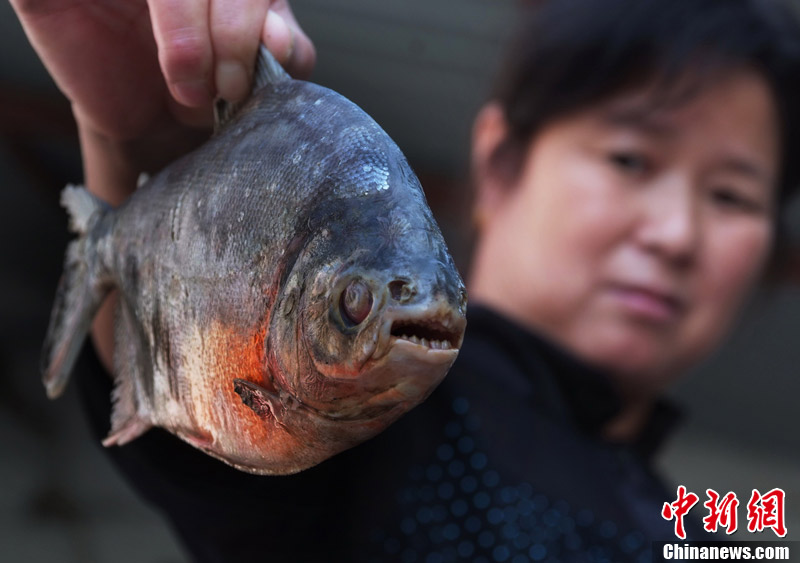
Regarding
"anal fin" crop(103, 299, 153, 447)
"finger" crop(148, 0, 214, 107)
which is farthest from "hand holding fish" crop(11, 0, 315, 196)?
"anal fin" crop(103, 299, 153, 447)

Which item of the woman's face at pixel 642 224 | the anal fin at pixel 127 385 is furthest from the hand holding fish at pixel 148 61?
the woman's face at pixel 642 224

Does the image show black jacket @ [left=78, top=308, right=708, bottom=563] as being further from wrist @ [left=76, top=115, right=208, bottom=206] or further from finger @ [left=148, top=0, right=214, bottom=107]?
finger @ [left=148, top=0, right=214, bottom=107]

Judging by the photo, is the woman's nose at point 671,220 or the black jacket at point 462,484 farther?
the woman's nose at point 671,220

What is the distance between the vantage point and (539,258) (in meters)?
1.36

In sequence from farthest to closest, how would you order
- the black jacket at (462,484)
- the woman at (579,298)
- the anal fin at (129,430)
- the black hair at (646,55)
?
the black hair at (646,55)
the woman at (579,298)
the black jacket at (462,484)
the anal fin at (129,430)

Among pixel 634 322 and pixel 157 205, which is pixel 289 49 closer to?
pixel 157 205

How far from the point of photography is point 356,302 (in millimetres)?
351

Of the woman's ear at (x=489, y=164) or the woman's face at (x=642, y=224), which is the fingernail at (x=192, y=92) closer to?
the woman's face at (x=642, y=224)

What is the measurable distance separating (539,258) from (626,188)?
0.19 m

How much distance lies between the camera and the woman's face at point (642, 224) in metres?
1.30

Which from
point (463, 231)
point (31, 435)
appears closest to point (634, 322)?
point (463, 231)

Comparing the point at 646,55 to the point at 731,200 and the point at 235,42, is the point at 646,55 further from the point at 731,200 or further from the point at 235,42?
the point at 235,42

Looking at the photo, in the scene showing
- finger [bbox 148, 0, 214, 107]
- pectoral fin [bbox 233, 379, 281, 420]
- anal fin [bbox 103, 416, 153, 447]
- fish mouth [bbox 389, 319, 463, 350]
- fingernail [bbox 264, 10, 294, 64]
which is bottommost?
anal fin [bbox 103, 416, 153, 447]

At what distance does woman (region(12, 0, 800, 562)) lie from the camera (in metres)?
1.02
